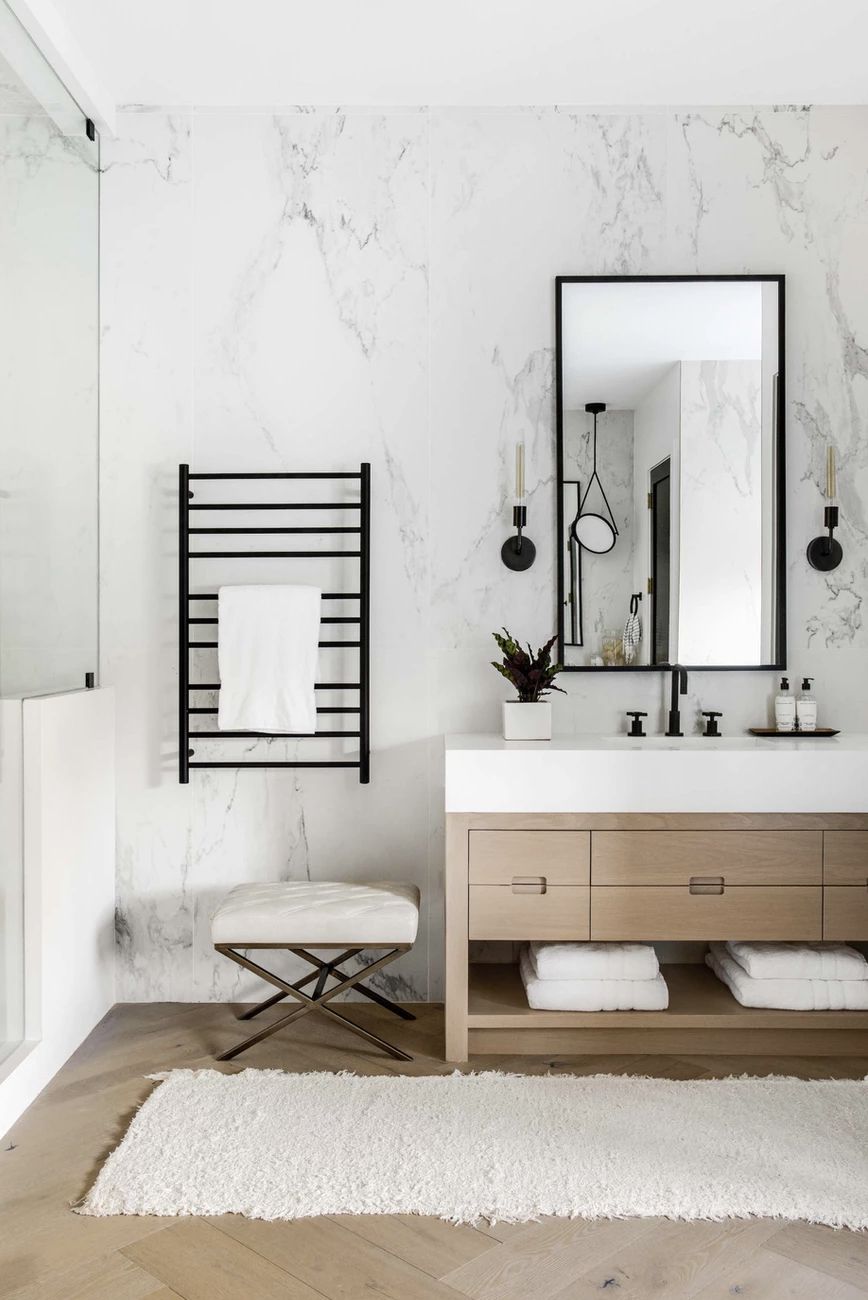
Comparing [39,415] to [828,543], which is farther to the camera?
[828,543]

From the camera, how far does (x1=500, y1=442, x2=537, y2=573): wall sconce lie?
10.0 ft

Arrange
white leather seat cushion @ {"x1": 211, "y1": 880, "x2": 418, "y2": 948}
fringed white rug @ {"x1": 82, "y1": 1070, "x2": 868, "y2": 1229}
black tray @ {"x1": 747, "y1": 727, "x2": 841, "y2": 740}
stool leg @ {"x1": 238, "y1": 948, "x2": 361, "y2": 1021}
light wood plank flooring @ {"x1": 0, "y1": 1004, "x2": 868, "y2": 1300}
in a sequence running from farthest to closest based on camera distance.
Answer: black tray @ {"x1": 747, "y1": 727, "x2": 841, "y2": 740}, stool leg @ {"x1": 238, "y1": 948, "x2": 361, "y2": 1021}, white leather seat cushion @ {"x1": 211, "y1": 880, "x2": 418, "y2": 948}, fringed white rug @ {"x1": 82, "y1": 1070, "x2": 868, "y2": 1229}, light wood plank flooring @ {"x1": 0, "y1": 1004, "x2": 868, "y2": 1300}

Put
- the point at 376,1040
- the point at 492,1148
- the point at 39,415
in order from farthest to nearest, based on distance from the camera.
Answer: the point at 376,1040 < the point at 39,415 < the point at 492,1148

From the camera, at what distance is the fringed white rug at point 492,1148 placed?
196cm

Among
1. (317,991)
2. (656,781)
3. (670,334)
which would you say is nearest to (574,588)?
(656,781)

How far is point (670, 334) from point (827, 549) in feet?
2.63

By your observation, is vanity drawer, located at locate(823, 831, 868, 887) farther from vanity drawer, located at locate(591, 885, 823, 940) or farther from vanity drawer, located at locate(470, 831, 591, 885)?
vanity drawer, located at locate(470, 831, 591, 885)

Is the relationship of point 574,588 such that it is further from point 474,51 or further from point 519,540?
point 474,51

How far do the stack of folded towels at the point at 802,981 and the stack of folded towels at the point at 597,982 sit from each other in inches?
9.1

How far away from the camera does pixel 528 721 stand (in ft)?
9.36

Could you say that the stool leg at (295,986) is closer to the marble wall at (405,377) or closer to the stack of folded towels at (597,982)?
the marble wall at (405,377)

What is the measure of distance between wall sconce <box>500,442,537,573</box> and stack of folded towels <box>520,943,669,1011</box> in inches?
44.5

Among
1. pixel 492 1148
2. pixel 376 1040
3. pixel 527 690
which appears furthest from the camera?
pixel 527 690

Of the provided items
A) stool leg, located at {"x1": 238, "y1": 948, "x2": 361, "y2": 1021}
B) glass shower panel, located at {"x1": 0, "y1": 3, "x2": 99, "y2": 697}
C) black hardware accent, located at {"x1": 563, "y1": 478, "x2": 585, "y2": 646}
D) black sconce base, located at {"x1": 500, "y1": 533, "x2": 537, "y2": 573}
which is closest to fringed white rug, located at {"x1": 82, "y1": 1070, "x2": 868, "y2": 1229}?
stool leg, located at {"x1": 238, "y1": 948, "x2": 361, "y2": 1021}
